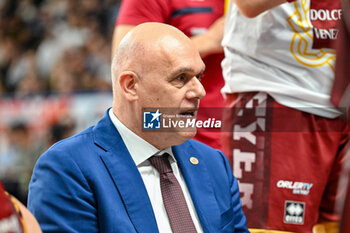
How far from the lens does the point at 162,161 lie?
1458 millimetres

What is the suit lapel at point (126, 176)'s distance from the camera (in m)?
1.32

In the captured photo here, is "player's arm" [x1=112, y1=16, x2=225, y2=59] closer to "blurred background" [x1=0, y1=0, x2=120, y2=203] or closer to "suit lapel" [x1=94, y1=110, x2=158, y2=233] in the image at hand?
"suit lapel" [x1=94, y1=110, x2=158, y2=233]

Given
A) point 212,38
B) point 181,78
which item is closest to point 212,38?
point 212,38

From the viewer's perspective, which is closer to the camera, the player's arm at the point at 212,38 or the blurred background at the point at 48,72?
the player's arm at the point at 212,38

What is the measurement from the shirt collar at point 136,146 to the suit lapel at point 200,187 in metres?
0.09

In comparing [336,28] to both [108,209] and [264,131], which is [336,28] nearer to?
[264,131]

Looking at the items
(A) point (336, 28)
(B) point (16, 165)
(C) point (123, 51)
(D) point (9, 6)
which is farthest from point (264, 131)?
(D) point (9, 6)

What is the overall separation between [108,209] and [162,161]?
0.77ft

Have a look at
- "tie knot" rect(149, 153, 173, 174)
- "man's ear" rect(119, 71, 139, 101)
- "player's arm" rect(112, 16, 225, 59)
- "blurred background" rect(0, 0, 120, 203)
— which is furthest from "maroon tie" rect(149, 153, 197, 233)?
"blurred background" rect(0, 0, 120, 203)

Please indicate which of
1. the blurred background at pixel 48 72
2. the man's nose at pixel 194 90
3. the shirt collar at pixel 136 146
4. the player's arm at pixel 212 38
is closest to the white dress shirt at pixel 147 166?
the shirt collar at pixel 136 146

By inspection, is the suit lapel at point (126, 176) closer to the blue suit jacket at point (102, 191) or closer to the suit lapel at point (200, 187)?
the blue suit jacket at point (102, 191)

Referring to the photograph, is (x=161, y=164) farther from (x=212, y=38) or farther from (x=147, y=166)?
(x=212, y=38)

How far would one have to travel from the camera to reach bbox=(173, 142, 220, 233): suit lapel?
142 centimetres

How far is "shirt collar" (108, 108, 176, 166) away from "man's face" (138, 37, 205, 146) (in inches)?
1.9
